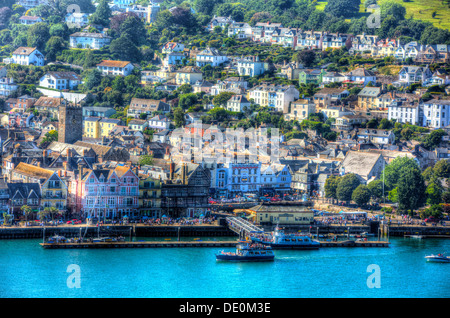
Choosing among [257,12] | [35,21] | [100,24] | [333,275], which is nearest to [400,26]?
[257,12]

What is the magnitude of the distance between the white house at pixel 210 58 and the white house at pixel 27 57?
51.6 feet

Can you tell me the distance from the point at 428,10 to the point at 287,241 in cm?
6138

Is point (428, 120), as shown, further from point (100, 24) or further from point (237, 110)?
point (100, 24)

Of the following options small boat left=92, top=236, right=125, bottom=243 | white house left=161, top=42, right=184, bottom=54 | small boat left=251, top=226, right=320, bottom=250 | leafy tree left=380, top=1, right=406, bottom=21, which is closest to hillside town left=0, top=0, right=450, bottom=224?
leafy tree left=380, top=1, right=406, bottom=21

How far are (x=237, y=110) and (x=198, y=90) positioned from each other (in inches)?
272

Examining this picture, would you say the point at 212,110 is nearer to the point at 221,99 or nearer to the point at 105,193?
the point at 221,99

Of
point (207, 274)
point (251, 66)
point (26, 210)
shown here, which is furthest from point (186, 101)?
point (207, 274)

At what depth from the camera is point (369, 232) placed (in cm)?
4881

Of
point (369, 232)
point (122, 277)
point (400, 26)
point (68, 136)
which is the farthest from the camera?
point (400, 26)

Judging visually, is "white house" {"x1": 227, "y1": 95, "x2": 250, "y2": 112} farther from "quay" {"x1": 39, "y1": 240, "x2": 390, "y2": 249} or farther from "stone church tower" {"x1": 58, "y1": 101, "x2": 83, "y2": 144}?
"quay" {"x1": 39, "y1": 240, "x2": 390, "y2": 249}

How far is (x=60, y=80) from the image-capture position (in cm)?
8056

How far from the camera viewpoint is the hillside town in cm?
4931

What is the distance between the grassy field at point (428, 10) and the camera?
95181 millimetres
